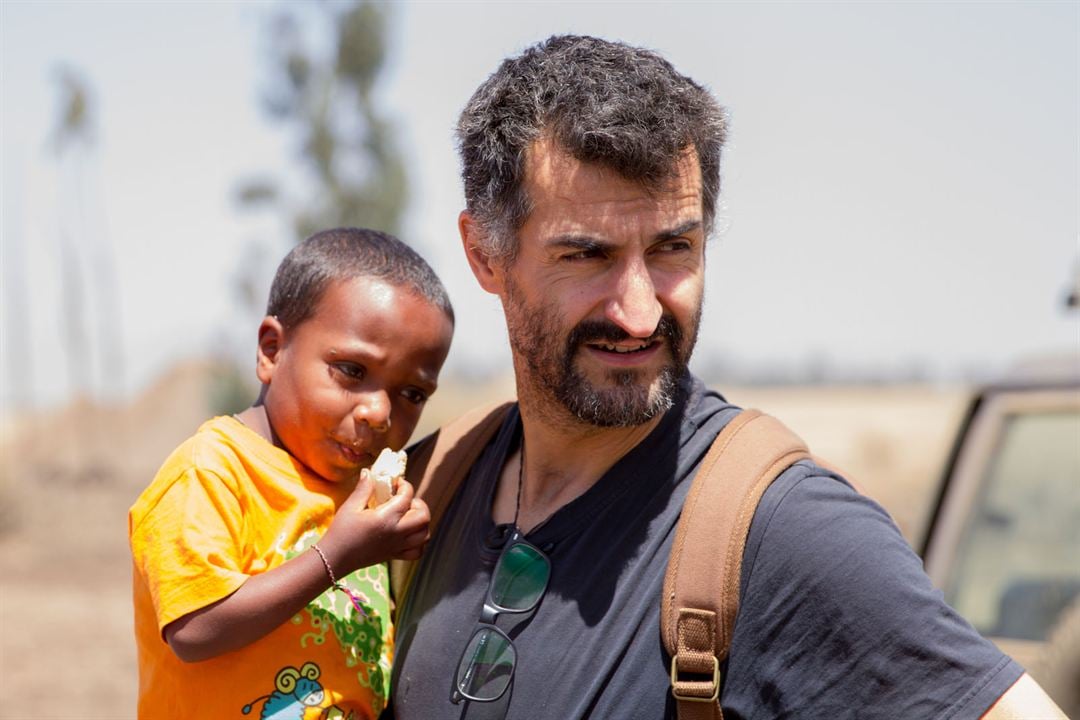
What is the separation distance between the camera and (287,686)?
2.35 meters

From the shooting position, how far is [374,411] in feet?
8.38

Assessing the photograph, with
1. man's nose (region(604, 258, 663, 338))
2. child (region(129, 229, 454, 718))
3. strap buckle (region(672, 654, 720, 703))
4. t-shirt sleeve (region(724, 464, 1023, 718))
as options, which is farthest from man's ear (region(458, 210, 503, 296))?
strap buckle (region(672, 654, 720, 703))

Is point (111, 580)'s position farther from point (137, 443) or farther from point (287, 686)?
point (137, 443)

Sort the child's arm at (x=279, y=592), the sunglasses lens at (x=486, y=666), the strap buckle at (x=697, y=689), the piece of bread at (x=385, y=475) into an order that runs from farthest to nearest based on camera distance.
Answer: the piece of bread at (x=385, y=475) < the child's arm at (x=279, y=592) < the sunglasses lens at (x=486, y=666) < the strap buckle at (x=697, y=689)

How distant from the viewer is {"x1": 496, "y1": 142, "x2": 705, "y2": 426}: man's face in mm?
2176

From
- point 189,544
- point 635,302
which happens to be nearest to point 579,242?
point 635,302

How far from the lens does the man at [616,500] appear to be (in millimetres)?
1788

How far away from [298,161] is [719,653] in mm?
18796

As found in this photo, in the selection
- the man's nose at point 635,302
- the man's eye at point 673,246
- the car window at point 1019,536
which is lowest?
the car window at point 1019,536

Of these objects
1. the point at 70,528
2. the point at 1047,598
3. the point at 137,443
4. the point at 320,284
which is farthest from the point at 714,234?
the point at 137,443

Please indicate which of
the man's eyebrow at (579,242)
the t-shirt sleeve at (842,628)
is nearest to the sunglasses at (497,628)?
the t-shirt sleeve at (842,628)

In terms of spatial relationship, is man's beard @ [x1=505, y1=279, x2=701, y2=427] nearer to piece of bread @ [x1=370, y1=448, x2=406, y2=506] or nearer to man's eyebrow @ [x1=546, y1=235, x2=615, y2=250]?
man's eyebrow @ [x1=546, y1=235, x2=615, y2=250]

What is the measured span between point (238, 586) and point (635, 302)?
877mm

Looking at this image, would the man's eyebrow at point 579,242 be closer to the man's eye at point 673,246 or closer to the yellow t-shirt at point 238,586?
the man's eye at point 673,246
